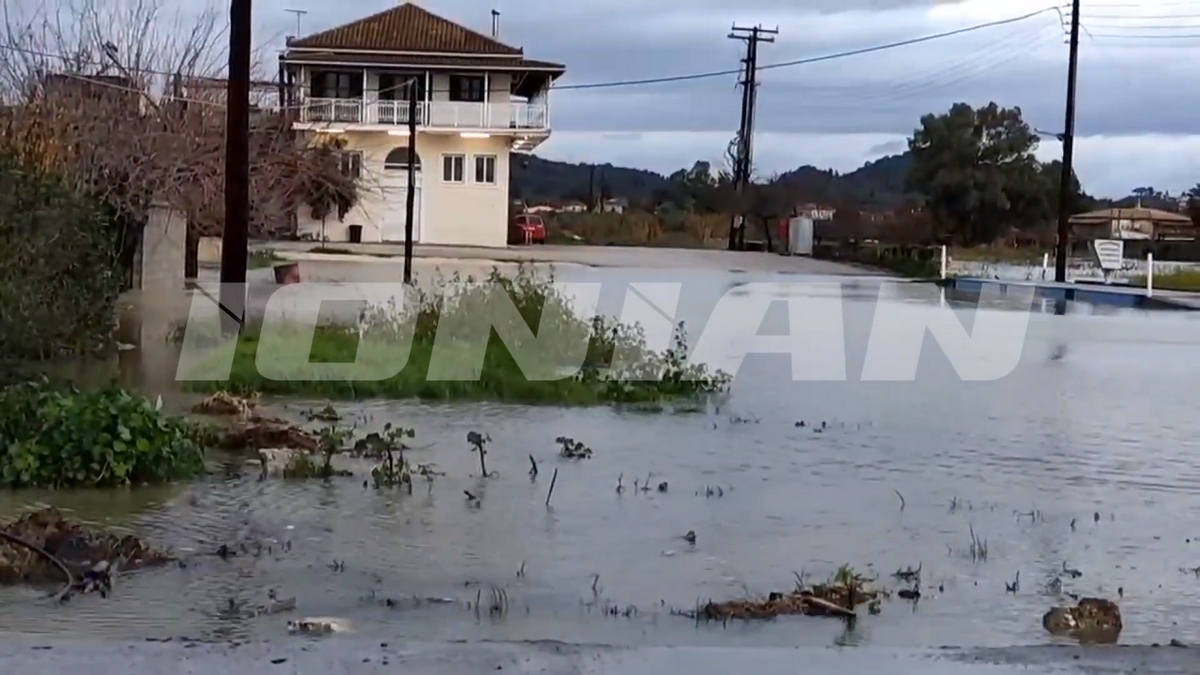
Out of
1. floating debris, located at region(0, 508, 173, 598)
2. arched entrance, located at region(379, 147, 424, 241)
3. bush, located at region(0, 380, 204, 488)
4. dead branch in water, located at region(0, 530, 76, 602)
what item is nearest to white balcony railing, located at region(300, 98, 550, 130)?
arched entrance, located at region(379, 147, 424, 241)

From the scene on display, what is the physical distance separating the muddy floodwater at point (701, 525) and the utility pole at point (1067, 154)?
28556mm

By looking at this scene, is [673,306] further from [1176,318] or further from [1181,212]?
[1181,212]

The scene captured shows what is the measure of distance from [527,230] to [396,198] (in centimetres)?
A: 823

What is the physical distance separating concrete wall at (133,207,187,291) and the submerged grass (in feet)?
28.6

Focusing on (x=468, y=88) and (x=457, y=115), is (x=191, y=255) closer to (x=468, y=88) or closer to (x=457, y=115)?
(x=457, y=115)

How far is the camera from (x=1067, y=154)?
4712cm

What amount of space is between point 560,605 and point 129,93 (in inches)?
887

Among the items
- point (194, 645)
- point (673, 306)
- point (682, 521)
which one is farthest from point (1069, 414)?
point (673, 306)

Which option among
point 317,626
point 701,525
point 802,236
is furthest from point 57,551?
point 802,236

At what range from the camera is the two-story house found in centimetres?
5903

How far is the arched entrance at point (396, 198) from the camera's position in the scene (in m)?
59.7

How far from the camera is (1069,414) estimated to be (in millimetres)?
16625

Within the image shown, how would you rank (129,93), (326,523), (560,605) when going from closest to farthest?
(560,605)
(326,523)
(129,93)

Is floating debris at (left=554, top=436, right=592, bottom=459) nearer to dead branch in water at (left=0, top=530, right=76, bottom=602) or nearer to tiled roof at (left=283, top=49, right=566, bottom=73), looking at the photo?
dead branch in water at (left=0, top=530, right=76, bottom=602)
